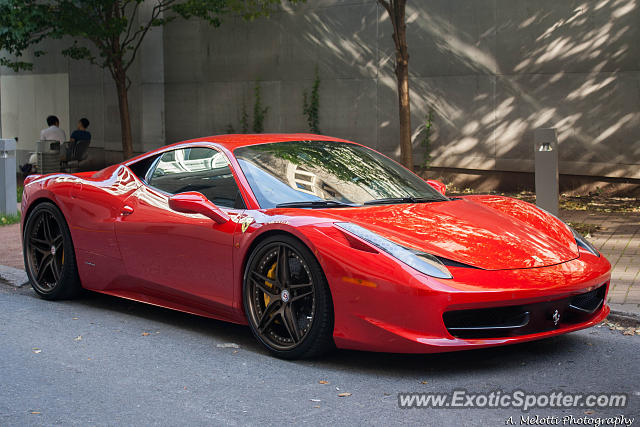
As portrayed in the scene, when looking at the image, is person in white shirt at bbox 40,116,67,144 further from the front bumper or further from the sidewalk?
the front bumper

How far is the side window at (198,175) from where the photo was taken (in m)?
5.91

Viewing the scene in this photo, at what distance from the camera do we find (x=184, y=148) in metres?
6.50

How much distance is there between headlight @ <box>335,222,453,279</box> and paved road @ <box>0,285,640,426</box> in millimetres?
594

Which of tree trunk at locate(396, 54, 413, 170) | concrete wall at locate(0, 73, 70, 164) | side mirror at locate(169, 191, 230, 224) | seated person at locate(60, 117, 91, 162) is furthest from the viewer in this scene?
concrete wall at locate(0, 73, 70, 164)

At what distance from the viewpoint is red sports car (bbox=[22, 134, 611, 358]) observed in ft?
15.9

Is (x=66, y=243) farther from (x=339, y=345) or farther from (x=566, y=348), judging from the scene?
(x=566, y=348)

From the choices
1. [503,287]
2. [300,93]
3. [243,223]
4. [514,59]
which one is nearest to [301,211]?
[243,223]

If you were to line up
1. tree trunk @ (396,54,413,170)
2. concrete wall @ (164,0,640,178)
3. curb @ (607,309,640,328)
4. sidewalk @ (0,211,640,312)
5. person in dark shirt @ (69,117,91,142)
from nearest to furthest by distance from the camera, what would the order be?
curb @ (607,309,640,328) < sidewalk @ (0,211,640,312) < tree trunk @ (396,54,413,170) < concrete wall @ (164,0,640,178) < person in dark shirt @ (69,117,91,142)

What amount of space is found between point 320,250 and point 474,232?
94 cm

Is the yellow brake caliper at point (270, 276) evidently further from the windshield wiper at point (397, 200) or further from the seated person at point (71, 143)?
the seated person at point (71, 143)

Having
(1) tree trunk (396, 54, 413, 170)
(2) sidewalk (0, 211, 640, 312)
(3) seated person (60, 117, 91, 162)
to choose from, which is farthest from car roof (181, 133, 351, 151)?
(3) seated person (60, 117, 91, 162)

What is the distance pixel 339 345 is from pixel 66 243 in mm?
2965

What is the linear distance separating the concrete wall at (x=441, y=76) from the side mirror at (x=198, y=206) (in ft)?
31.1

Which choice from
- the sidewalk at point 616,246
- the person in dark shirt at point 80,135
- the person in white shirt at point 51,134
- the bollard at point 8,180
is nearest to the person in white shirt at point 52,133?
the person in white shirt at point 51,134
